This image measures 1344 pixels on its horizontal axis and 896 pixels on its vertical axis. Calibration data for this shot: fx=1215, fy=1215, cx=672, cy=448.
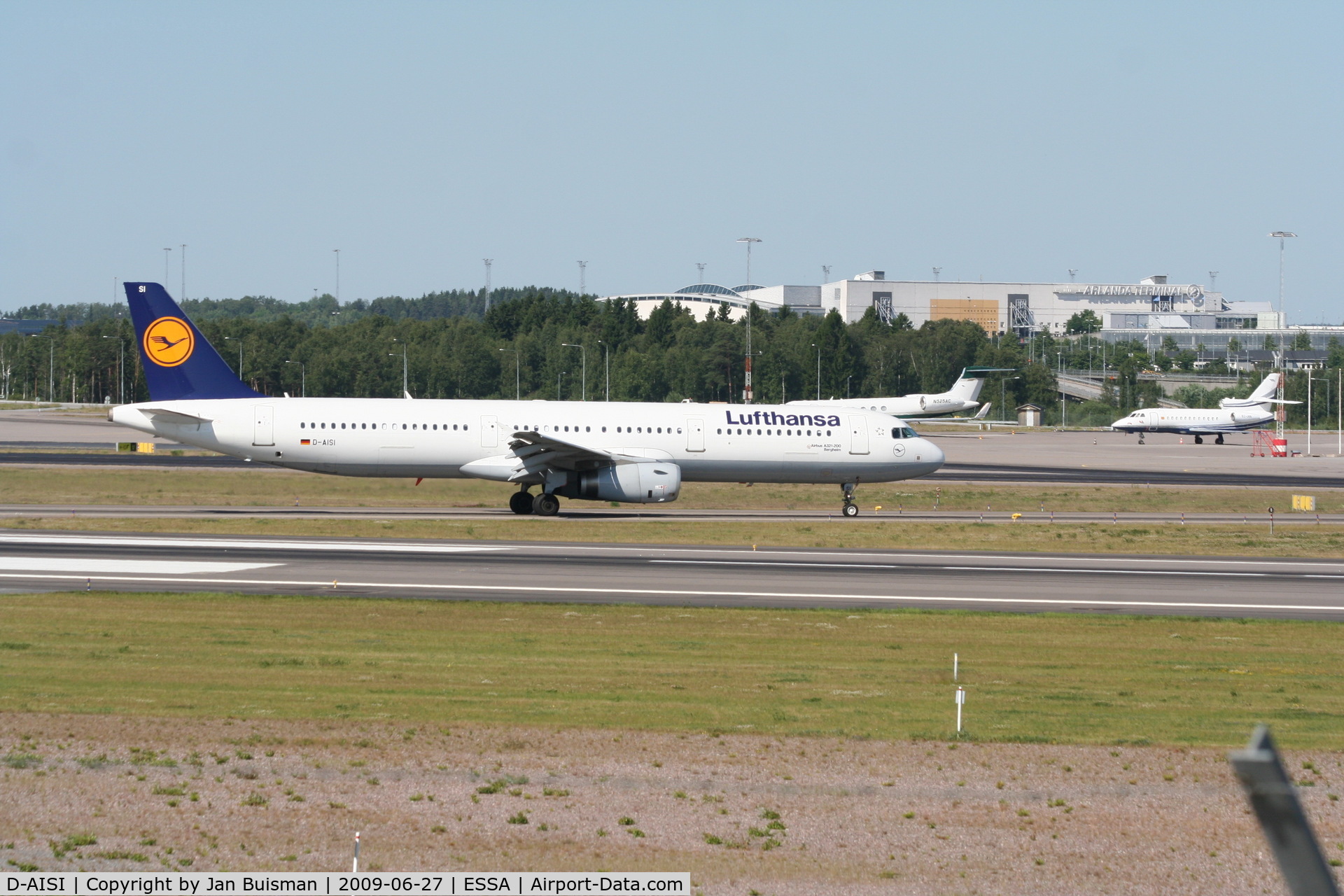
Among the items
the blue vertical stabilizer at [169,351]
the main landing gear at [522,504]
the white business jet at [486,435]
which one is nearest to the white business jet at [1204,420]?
the white business jet at [486,435]

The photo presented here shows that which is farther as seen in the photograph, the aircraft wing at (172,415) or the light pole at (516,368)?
the light pole at (516,368)

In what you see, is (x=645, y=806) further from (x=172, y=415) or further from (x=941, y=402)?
(x=941, y=402)

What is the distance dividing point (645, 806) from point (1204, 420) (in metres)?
104

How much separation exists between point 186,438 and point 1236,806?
118 ft

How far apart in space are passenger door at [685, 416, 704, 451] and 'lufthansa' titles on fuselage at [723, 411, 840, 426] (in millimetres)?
1207

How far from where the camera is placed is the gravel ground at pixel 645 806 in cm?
1073

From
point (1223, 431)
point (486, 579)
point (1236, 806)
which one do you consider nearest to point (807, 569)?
point (486, 579)

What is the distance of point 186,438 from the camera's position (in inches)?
1609

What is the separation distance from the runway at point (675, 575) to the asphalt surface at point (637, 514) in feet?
20.0

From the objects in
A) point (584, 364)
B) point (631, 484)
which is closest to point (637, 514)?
point (631, 484)

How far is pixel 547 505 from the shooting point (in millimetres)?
Result: 42312

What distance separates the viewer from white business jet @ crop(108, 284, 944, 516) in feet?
134

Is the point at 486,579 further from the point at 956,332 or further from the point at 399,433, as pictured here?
the point at 956,332
